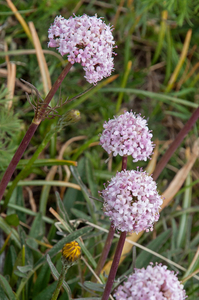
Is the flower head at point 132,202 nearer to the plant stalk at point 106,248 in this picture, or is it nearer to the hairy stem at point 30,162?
the plant stalk at point 106,248

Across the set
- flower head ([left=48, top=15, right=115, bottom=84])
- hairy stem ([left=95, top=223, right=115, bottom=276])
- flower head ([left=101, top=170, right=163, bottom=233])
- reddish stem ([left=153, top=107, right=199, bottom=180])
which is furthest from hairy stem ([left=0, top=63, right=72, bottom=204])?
reddish stem ([left=153, top=107, right=199, bottom=180])

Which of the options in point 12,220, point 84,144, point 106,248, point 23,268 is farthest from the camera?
point 84,144

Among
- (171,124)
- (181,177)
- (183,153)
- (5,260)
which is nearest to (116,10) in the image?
A: (171,124)

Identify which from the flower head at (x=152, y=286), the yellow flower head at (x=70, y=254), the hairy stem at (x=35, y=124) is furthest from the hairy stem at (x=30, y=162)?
the flower head at (x=152, y=286)

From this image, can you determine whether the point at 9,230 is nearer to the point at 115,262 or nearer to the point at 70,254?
the point at 70,254

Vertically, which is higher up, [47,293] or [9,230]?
[9,230]

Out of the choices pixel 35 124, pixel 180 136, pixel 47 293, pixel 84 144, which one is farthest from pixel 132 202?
pixel 84 144

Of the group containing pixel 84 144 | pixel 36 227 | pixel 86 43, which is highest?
pixel 84 144
